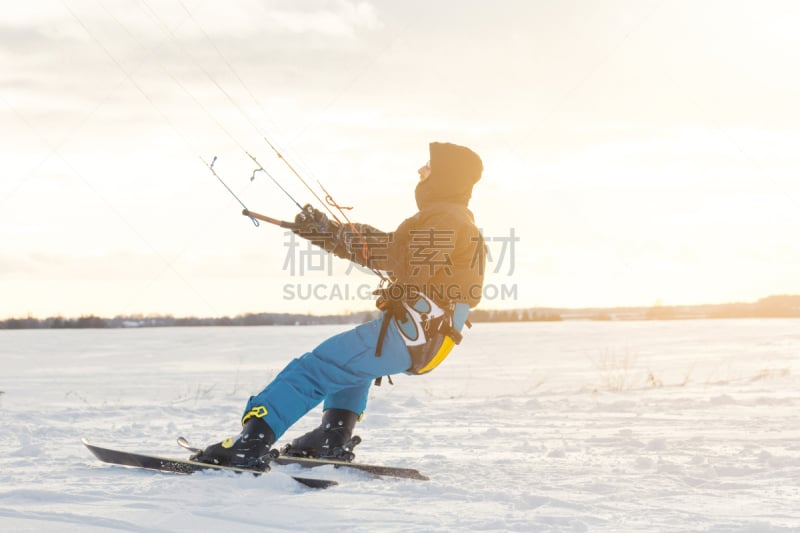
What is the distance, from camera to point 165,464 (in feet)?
15.9

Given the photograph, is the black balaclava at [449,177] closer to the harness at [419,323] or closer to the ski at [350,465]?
the harness at [419,323]

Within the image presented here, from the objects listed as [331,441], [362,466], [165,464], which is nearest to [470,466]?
[362,466]

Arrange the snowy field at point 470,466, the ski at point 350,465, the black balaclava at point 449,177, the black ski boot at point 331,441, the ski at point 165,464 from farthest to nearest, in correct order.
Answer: the black ski boot at point 331,441
the black balaclava at point 449,177
the ski at point 350,465
the ski at point 165,464
the snowy field at point 470,466

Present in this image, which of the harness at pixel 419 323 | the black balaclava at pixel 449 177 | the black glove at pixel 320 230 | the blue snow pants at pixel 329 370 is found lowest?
the blue snow pants at pixel 329 370

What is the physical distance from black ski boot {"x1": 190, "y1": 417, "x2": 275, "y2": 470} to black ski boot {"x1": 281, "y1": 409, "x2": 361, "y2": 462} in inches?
25.5

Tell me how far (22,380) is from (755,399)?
12.6m

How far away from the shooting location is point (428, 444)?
620 cm

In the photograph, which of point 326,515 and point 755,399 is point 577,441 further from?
point 755,399

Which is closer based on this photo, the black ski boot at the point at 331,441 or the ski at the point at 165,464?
the ski at the point at 165,464

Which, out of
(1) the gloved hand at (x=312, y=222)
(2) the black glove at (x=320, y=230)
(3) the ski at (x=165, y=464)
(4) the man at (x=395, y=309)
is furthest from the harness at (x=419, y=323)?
(3) the ski at (x=165, y=464)

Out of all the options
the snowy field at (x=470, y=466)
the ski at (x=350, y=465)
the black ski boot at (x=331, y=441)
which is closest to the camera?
the snowy field at (x=470, y=466)

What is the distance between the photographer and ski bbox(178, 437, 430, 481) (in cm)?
481

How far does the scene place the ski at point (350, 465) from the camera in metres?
4.81

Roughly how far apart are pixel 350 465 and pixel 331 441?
35 centimetres
